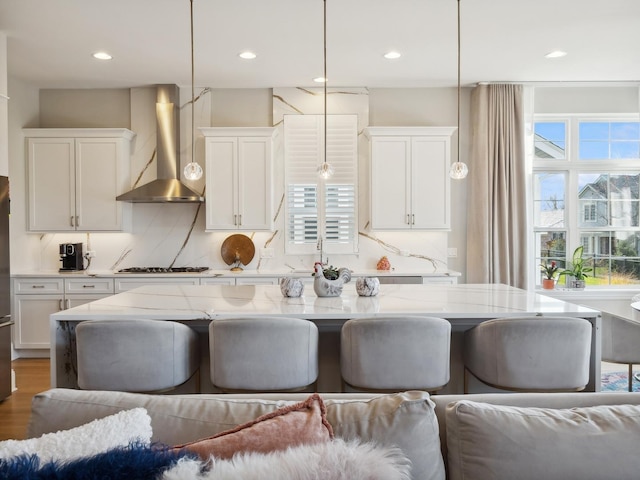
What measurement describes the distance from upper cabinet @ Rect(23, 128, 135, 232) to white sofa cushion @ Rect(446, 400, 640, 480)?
Answer: 4719 mm

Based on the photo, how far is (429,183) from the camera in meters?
5.18

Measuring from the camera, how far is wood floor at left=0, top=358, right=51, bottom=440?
125 inches

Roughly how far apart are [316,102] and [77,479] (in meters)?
4.92

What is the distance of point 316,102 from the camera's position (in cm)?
539

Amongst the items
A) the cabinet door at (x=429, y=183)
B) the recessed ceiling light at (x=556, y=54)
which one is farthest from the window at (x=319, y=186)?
the recessed ceiling light at (x=556, y=54)

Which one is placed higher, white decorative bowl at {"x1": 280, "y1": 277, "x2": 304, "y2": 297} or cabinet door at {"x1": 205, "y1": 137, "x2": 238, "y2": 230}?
cabinet door at {"x1": 205, "y1": 137, "x2": 238, "y2": 230}

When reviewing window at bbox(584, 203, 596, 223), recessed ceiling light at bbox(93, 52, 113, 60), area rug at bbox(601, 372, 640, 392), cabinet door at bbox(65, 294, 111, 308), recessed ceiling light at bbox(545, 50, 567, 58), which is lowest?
area rug at bbox(601, 372, 640, 392)

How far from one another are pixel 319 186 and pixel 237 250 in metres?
1.14

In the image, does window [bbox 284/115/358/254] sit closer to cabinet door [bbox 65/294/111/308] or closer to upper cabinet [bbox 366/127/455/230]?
upper cabinet [bbox 366/127/455/230]

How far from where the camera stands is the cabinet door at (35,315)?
489 cm

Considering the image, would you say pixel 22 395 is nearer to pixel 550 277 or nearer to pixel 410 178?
pixel 410 178

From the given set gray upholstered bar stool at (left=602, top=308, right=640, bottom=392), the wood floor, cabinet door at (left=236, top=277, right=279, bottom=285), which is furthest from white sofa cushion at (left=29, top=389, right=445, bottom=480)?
cabinet door at (left=236, top=277, right=279, bottom=285)

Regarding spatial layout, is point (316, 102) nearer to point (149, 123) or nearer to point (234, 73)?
point (234, 73)

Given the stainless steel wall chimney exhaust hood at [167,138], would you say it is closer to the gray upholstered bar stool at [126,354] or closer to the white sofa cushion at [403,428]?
the gray upholstered bar stool at [126,354]
